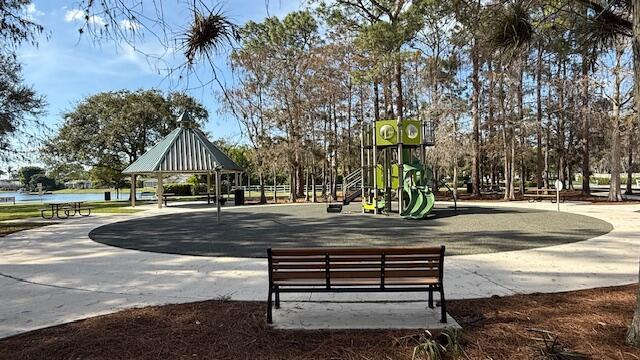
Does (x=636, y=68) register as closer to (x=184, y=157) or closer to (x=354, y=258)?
(x=354, y=258)

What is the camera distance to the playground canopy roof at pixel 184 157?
27578 mm

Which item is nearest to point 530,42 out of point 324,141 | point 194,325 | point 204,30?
point 204,30

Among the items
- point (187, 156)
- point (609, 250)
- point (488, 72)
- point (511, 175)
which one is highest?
point (488, 72)

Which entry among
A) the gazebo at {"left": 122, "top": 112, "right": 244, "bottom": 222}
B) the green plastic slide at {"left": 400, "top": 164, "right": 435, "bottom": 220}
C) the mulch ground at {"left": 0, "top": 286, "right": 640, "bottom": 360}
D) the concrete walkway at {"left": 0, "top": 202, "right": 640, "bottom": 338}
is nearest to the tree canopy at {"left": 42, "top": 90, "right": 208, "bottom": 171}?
the gazebo at {"left": 122, "top": 112, "right": 244, "bottom": 222}

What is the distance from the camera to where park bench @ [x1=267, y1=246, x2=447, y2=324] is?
180 inches

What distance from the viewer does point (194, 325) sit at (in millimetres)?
4699

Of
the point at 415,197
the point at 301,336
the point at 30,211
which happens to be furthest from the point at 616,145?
the point at 30,211

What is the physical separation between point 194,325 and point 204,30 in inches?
135

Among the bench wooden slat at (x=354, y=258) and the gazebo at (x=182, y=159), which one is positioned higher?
the gazebo at (x=182, y=159)

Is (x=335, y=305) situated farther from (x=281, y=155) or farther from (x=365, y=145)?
(x=281, y=155)

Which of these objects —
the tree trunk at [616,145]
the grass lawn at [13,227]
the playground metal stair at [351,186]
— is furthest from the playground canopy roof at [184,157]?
the tree trunk at [616,145]

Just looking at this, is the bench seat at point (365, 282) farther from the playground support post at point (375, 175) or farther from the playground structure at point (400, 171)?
the playground support post at point (375, 175)

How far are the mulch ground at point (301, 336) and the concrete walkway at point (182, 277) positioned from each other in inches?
26.9

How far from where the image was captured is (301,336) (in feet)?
13.9
